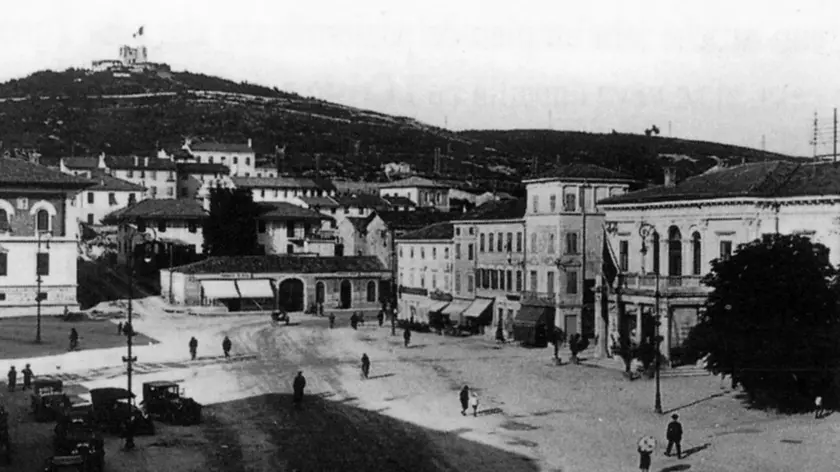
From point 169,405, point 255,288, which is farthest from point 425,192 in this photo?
point 169,405

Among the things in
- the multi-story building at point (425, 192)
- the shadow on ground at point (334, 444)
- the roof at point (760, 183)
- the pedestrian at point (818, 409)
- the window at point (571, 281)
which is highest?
the multi-story building at point (425, 192)

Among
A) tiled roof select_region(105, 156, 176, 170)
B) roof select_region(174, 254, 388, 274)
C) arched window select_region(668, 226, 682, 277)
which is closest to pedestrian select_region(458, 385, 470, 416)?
arched window select_region(668, 226, 682, 277)

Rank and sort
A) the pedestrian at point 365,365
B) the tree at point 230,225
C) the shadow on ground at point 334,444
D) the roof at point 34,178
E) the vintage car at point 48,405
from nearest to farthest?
the shadow on ground at point 334,444 → the vintage car at point 48,405 → the pedestrian at point 365,365 → the roof at point 34,178 → the tree at point 230,225

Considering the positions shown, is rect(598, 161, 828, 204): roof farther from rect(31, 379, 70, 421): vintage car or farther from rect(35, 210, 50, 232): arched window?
rect(35, 210, 50, 232): arched window

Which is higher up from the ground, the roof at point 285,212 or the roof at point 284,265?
the roof at point 285,212

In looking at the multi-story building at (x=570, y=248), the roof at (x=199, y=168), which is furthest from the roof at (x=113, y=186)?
the multi-story building at (x=570, y=248)

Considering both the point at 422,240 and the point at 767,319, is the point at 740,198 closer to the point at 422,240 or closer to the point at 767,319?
the point at 767,319

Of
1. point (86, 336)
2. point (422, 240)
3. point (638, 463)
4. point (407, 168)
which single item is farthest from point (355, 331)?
point (407, 168)

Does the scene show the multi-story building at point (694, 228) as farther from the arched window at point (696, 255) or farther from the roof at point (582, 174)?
the roof at point (582, 174)
